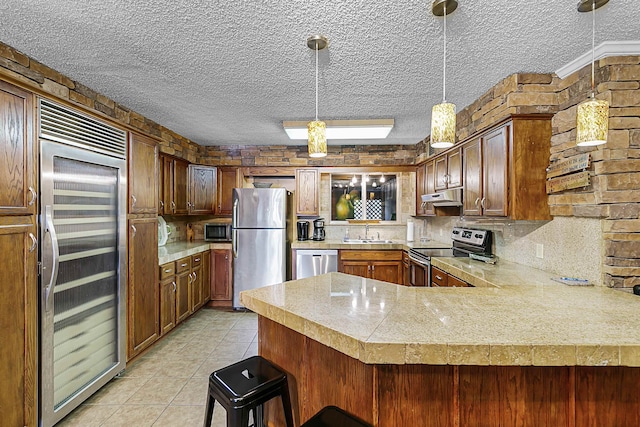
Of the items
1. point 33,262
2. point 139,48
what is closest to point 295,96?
point 139,48

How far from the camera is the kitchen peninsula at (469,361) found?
1.02 meters

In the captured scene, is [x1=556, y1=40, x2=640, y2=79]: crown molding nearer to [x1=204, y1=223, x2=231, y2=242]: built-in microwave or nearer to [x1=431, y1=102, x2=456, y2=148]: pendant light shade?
[x1=431, y1=102, x2=456, y2=148]: pendant light shade

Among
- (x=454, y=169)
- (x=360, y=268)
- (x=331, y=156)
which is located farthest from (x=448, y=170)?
(x=331, y=156)

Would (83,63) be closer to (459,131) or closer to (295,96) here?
(295,96)

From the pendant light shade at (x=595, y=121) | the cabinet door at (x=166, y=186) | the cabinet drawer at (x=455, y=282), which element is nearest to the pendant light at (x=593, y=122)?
the pendant light shade at (x=595, y=121)

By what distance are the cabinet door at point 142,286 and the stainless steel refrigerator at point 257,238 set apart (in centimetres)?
135

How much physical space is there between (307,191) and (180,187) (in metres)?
1.82

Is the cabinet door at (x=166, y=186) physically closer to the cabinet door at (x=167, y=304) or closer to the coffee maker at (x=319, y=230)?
the cabinet door at (x=167, y=304)

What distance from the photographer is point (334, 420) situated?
1.16 meters

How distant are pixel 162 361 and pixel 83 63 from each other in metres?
2.59

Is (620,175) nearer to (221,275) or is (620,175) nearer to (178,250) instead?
(178,250)

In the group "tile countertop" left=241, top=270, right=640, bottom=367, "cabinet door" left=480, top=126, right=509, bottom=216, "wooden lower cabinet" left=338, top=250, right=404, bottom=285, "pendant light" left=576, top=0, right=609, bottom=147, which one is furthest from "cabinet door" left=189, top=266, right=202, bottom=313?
"pendant light" left=576, top=0, right=609, bottom=147

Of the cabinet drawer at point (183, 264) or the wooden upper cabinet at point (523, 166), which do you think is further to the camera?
the cabinet drawer at point (183, 264)

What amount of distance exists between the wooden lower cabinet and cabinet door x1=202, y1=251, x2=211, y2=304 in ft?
6.37
